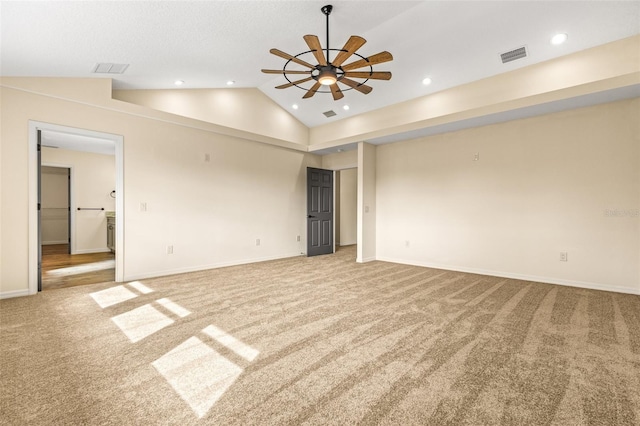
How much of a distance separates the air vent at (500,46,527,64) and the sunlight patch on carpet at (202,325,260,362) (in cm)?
524

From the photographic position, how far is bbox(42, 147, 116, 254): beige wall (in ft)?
24.5

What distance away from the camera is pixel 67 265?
19.3 ft

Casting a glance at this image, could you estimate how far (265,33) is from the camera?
3.82 meters

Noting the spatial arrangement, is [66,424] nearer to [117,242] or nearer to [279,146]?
[117,242]

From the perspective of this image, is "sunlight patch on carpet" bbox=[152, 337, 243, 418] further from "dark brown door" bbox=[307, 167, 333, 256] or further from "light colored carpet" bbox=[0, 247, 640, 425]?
"dark brown door" bbox=[307, 167, 333, 256]

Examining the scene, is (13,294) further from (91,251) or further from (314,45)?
(314,45)

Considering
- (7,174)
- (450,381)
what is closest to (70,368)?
(450,381)

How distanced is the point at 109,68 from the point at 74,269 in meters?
3.92

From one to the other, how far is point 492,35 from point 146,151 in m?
5.64

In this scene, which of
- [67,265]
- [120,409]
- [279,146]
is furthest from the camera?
[279,146]

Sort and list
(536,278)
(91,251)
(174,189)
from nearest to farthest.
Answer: (536,278)
(174,189)
(91,251)

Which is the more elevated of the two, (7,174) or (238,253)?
(7,174)

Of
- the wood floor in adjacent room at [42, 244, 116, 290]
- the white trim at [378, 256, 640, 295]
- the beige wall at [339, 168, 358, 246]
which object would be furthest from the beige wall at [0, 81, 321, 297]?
the white trim at [378, 256, 640, 295]

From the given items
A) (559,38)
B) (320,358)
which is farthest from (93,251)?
(559,38)
